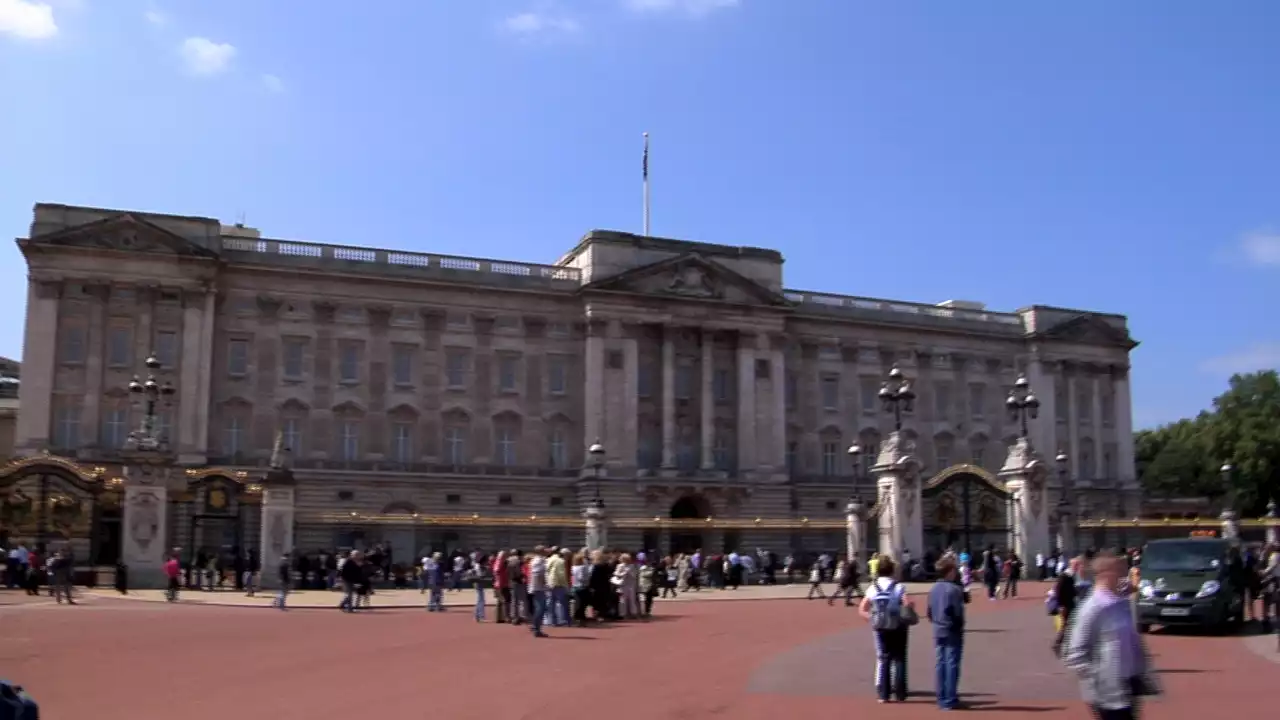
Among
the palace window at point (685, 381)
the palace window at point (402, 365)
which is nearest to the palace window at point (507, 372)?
the palace window at point (402, 365)

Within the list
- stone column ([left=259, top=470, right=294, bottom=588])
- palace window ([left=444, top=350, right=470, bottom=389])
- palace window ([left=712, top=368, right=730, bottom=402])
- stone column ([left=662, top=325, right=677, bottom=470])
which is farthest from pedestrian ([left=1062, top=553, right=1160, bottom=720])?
palace window ([left=712, top=368, right=730, bottom=402])

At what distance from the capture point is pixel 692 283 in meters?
66.1

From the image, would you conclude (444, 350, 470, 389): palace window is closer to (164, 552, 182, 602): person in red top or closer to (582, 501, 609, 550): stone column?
(582, 501, 609, 550): stone column

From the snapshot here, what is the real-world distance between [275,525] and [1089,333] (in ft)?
189

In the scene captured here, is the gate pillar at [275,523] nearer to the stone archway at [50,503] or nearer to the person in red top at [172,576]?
the person in red top at [172,576]

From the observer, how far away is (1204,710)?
1267 cm

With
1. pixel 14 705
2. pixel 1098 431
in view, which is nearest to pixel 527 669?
pixel 14 705

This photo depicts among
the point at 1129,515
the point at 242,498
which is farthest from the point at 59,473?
the point at 1129,515

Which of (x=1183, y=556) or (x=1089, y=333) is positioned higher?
(x=1089, y=333)

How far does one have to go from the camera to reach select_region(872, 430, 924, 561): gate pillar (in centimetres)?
3541

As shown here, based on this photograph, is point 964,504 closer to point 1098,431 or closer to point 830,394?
point 830,394

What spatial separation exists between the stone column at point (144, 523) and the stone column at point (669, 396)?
31.3m

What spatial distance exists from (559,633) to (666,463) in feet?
132

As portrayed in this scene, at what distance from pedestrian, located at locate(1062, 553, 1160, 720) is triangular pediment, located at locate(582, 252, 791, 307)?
55639 mm
